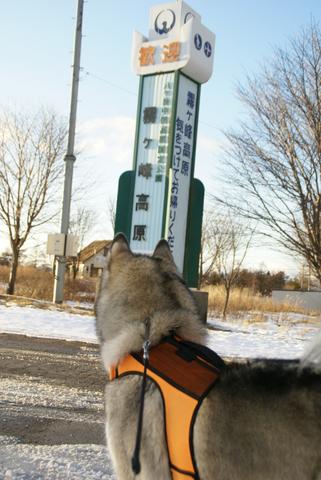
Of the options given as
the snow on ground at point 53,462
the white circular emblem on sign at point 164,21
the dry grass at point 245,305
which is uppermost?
the white circular emblem on sign at point 164,21

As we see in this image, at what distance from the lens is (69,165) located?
57.5ft

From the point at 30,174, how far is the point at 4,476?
768 inches

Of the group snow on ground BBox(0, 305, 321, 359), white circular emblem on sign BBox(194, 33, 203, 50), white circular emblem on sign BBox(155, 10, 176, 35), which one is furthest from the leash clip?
white circular emblem on sign BBox(155, 10, 176, 35)

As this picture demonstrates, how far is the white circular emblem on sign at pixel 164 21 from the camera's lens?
47.2 feet

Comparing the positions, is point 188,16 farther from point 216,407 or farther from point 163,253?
point 216,407

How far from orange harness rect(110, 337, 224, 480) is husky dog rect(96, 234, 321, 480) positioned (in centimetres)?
4

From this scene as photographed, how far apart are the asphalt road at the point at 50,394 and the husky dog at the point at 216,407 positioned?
220 cm

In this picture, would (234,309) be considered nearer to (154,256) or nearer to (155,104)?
(155,104)

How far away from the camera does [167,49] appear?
1430cm

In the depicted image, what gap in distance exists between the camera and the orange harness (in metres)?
2.26

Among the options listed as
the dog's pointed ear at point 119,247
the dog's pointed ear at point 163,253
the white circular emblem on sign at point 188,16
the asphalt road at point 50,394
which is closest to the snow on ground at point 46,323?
the asphalt road at point 50,394

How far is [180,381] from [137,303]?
0.57 meters

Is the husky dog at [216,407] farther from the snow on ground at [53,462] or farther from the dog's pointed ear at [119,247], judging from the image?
the snow on ground at [53,462]

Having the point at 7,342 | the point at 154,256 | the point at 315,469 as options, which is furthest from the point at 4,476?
the point at 7,342
